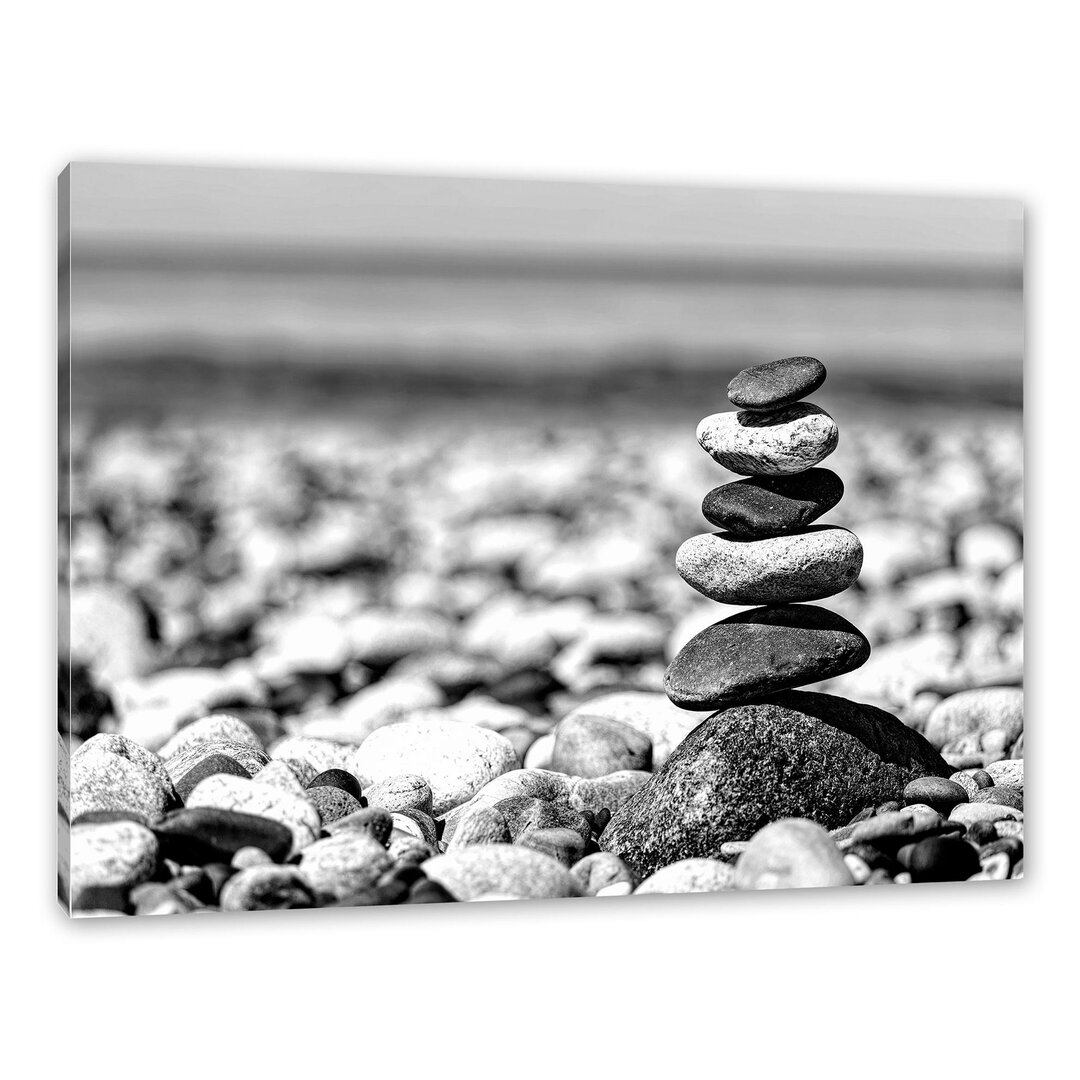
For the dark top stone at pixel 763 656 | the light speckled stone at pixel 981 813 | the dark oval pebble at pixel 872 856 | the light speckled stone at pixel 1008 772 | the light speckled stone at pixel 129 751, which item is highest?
the dark top stone at pixel 763 656

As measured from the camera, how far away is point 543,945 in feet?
13.1

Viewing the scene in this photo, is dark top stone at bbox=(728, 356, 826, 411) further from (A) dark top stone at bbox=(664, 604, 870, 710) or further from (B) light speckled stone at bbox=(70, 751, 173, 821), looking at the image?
(B) light speckled stone at bbox=(70, 751, 173, 821)

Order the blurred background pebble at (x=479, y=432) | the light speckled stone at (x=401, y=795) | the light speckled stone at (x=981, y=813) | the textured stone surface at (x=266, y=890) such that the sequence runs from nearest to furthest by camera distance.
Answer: the textured stone surface at (x=266, y=890) < the light speckled stone at (x=981, y=813) < the light speckled stone at (x=401, y=795) < the blurred background pebble at (x=479, y=432)

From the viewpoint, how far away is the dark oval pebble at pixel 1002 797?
4.60 metres

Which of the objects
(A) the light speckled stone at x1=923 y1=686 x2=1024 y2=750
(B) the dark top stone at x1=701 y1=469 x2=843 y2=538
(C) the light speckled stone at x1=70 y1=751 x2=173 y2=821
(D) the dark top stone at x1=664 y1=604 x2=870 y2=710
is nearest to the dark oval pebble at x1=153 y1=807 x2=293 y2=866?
(C) the light speckled stone at x1=70 y1=751 x2=173 y2=821

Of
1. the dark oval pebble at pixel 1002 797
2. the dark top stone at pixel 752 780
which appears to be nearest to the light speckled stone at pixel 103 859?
the dark top stone at pixel 752 780

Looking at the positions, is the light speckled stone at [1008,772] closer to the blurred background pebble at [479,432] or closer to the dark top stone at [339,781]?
the blurred background pebble at [479,432]

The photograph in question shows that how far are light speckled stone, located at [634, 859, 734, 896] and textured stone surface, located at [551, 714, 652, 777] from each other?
90cm

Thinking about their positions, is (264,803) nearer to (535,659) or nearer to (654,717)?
(654,717)

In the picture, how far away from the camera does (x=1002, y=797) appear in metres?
4.62

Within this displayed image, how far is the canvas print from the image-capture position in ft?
13.4

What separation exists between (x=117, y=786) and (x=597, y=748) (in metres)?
1.64

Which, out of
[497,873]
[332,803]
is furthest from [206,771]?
[497,873]
